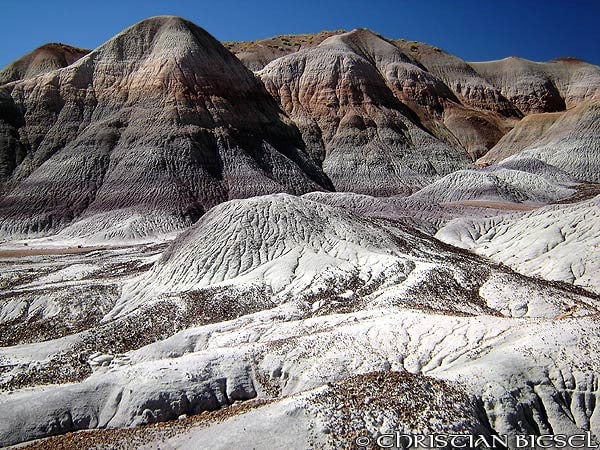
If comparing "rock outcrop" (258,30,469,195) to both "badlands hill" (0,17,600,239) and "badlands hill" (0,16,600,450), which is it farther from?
"badlands hill" (0,16,600,450)

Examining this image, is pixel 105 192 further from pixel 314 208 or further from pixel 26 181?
pixel 314 208

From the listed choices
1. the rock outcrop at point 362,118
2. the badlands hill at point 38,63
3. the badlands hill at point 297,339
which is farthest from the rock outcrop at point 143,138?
the badlands hill at point 297,339

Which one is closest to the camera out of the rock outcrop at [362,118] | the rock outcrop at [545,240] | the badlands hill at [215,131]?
the rock outcrop at [545,240]

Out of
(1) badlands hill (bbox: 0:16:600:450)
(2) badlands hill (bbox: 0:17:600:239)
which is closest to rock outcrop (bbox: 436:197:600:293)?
(1) badlands hill (bbox: 0:16:600:450)

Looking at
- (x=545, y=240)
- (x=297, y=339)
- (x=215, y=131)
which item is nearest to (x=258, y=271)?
(x=297, y=339)

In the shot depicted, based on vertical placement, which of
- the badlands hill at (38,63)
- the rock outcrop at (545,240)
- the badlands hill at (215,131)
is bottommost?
the rock outcrop at (545,240)

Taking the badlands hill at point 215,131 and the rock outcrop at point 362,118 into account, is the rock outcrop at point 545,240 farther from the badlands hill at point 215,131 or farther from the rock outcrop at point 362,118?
the rock outcrop at point 362,118

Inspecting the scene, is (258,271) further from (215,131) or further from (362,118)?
(362,118)

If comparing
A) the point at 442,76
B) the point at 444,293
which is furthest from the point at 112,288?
the point at 442,76
